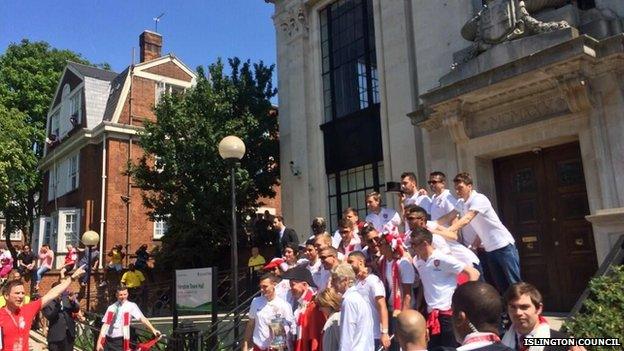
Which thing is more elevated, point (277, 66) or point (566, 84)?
point (277, 66)

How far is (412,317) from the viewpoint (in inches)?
118

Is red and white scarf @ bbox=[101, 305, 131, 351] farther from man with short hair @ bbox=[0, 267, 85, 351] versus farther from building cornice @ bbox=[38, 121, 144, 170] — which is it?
building cornice @ bbox=[38, 121, 144, 170]

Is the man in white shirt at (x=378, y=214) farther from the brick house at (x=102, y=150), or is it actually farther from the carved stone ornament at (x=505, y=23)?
the brick house at (x=102, y=150)

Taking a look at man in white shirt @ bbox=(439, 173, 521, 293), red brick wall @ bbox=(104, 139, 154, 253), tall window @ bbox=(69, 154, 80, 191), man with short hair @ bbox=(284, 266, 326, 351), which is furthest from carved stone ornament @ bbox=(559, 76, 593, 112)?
tall window @ bbox=(69, 154, 80, 191)

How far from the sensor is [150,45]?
96.0 ft

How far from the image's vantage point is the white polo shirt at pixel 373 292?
5316 millimetres

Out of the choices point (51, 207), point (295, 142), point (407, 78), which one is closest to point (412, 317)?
point (407, 78)

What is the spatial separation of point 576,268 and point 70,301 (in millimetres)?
9546

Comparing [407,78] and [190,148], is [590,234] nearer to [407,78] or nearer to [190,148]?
[407,78]

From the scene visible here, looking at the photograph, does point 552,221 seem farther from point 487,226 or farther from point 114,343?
point 114,343

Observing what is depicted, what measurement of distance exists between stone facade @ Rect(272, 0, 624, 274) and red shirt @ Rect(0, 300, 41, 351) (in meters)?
7.20

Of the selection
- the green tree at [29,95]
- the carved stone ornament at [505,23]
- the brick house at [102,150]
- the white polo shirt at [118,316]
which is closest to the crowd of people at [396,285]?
the white polo shirt at [118,316]

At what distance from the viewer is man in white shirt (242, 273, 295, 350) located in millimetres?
6098

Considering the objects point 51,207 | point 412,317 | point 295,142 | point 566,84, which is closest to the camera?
point 412,317
